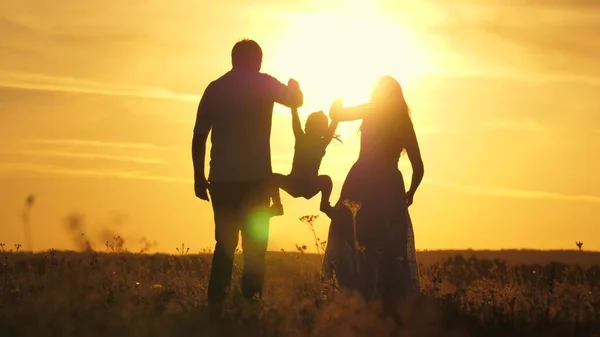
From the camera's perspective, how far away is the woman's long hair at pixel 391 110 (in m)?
11.8

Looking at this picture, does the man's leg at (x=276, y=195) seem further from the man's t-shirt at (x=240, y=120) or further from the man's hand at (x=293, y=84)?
the man's hand at (x=293, y=84)

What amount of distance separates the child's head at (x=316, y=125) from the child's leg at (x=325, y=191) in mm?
495

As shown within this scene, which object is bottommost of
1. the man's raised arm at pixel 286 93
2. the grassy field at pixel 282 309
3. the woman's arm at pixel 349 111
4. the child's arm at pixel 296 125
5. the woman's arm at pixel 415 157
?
the grassy field at pixel 282 309

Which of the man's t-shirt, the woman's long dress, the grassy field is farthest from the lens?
the woman's long dress

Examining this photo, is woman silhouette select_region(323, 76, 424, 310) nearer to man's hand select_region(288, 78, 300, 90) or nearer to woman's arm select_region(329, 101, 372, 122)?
woman's arm select_region(329, 101, 372, 122)

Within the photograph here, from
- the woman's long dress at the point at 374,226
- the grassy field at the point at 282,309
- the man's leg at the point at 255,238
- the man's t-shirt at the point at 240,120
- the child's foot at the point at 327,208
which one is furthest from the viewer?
the child's foot at the point at 327,208

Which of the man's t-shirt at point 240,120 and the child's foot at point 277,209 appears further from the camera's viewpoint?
the child's foot at point 277,209

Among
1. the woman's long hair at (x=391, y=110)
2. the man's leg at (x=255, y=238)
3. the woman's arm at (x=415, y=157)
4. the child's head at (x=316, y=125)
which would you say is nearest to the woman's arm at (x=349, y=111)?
the woman's long hair at (x=391, y=110)

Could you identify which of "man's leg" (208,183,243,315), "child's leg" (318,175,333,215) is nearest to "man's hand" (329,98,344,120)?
"child's leg" (318,175,333,215)

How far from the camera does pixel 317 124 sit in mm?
11500

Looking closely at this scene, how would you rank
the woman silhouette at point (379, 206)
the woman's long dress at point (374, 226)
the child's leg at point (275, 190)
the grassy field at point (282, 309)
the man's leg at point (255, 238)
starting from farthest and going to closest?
the woman's long dress at point (374, 226), the woman silhouette at point (379, 206), the child's leg at point (275, 190), the man's leg at point (255, 238), the grassy field at point (282, 309)

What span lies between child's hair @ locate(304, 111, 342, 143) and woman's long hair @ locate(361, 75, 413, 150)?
1.99ft

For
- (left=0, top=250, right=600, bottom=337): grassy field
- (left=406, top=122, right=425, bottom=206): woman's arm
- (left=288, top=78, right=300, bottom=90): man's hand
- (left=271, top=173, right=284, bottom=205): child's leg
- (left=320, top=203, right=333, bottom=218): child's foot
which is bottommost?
(left=0, top=250, right=600, bottom=337): grassy field

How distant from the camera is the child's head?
11484mm
